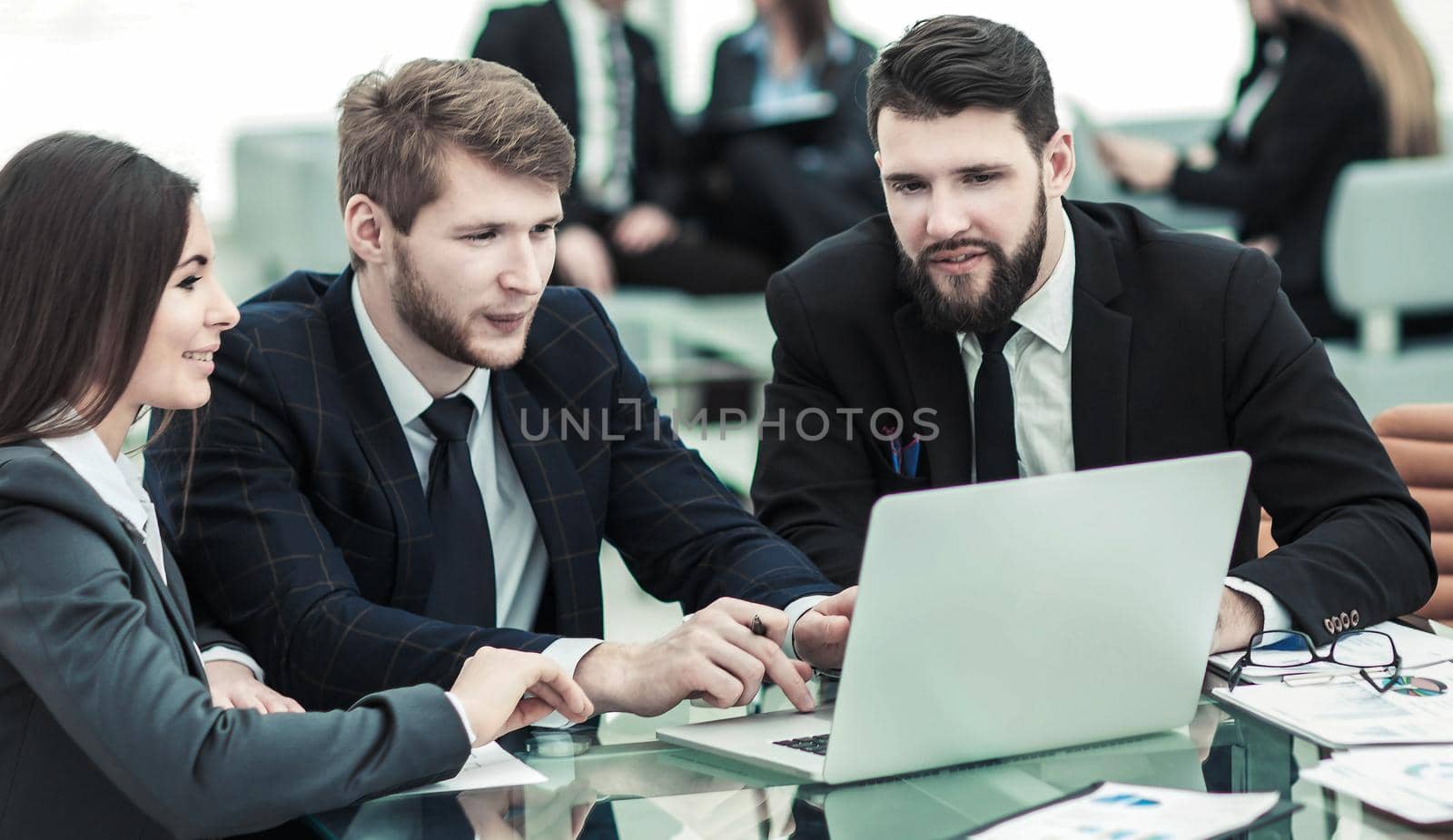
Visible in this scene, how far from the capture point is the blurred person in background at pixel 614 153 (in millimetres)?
4570

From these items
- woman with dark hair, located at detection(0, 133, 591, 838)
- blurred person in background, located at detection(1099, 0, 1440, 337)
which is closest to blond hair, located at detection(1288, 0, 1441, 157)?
blurred person in background, located at detection(1099, 0, 1440, 337)

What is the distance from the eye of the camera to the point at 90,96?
21.5 feet

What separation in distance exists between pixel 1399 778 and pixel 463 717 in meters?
0.69

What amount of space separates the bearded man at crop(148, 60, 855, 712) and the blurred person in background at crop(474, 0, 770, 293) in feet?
8.86

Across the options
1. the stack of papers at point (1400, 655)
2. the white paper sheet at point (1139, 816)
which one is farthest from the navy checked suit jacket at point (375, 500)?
the white paper sheet at point (1139, 816)

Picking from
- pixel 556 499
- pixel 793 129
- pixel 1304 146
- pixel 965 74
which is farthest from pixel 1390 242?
pixel 556 499

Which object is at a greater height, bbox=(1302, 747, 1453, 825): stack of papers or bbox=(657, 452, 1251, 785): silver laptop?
bbox=(657, 452, 1251, 785): silver laptop

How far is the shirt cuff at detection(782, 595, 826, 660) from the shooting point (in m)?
1.52

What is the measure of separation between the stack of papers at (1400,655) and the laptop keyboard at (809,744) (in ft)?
1.31

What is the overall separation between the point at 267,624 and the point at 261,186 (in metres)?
4.72

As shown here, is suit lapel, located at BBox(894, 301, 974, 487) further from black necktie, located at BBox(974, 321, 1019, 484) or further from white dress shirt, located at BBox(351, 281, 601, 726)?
white dress shirt, located at BBox(351, 281, 601, 726)

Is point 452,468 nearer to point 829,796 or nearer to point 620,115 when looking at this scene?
point 829,796

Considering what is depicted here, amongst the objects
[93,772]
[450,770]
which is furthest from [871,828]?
→ [93,772]

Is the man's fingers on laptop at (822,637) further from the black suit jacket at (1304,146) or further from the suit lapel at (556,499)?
the black suit jacket at (1304,146)
